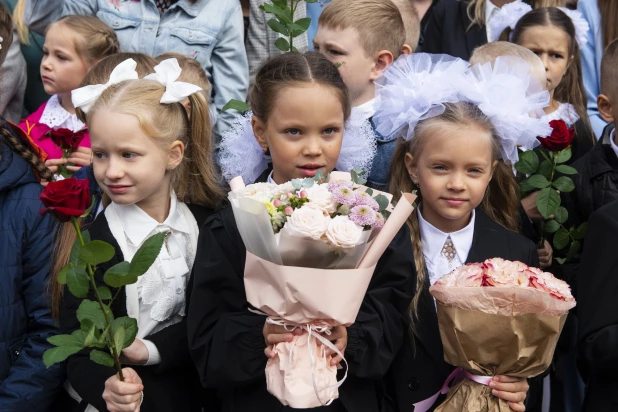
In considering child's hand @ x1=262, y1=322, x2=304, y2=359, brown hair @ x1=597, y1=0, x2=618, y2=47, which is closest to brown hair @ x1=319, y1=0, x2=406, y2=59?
brown hair @ x1=597, y1=0, x2=618, y2=47

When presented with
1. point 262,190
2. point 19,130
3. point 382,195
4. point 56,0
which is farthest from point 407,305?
point 56,0

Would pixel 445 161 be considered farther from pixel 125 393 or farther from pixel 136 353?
pixel 125 393

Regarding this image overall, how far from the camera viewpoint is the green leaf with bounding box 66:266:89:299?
2.64 metres

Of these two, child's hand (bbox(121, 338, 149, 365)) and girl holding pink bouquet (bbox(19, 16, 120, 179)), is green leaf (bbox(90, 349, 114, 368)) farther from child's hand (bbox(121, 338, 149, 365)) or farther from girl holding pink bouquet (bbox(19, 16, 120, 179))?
girl holding pink bouquet (bbox(19, 16, 120, 179))

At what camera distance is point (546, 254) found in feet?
13.2

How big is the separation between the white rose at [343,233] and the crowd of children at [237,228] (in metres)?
0.40

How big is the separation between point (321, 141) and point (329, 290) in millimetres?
953

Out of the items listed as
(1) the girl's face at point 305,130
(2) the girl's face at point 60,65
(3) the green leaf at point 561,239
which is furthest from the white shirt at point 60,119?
(3) the green leaf at point 561,239

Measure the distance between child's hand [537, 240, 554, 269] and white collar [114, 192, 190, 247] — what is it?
1730 mm

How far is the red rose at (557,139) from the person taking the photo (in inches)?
150

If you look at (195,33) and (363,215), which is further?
(195,33)

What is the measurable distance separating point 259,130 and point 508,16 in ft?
7.60

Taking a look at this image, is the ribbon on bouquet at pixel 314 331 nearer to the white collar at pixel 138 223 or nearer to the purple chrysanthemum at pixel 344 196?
the purple chrysanthemum at pixel 344 196

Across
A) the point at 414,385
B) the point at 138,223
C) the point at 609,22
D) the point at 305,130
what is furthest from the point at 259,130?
the point at 609,22
